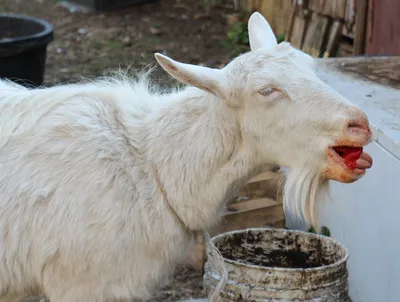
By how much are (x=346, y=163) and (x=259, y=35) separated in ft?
2.53

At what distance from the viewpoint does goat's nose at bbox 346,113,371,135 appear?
325 cm

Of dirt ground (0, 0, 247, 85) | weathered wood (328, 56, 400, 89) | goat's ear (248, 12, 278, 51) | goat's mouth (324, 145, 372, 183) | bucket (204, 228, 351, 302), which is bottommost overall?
dirt ground (0, 0, 247, 85)

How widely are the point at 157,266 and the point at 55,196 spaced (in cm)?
52

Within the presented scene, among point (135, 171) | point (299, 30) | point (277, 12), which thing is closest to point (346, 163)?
point (135, 171)

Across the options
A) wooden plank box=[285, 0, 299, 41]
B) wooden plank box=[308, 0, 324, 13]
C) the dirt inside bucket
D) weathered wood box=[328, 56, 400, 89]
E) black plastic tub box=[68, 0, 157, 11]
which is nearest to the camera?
the dirt inside bucket

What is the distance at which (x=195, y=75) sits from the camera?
3334 mm

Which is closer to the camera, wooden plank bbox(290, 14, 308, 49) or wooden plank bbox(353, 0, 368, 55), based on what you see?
wooden plank bbox(353, 0, 368, 55)

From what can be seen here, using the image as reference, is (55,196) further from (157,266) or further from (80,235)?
(157,266)

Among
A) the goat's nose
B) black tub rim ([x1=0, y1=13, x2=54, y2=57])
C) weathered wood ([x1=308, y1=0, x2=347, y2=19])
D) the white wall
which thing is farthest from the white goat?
weathered wood ([x1=308, y1=0, x2=347, y2=19])

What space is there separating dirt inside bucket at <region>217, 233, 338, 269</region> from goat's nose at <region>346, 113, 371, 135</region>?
94 centimetres

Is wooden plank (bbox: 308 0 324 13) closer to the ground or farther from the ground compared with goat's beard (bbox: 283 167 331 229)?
closer to the ground

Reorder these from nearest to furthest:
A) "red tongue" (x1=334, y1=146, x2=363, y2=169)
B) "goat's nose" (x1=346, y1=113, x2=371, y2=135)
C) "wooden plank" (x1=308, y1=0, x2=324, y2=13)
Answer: "goat's nose" (x1=346, y1=113, x2=371, y2=135), "red tongue" (x1=334, y1=146, x2=363, y2=169), "wooden plank" (x1=308, y1=0, x2=324, y2=13)

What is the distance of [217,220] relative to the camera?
3783 millimetres

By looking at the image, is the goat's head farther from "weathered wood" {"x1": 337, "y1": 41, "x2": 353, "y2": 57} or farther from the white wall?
"weathered wood" {"x1": 337, "y1": 41, "x2": 353, "y2": 57}
